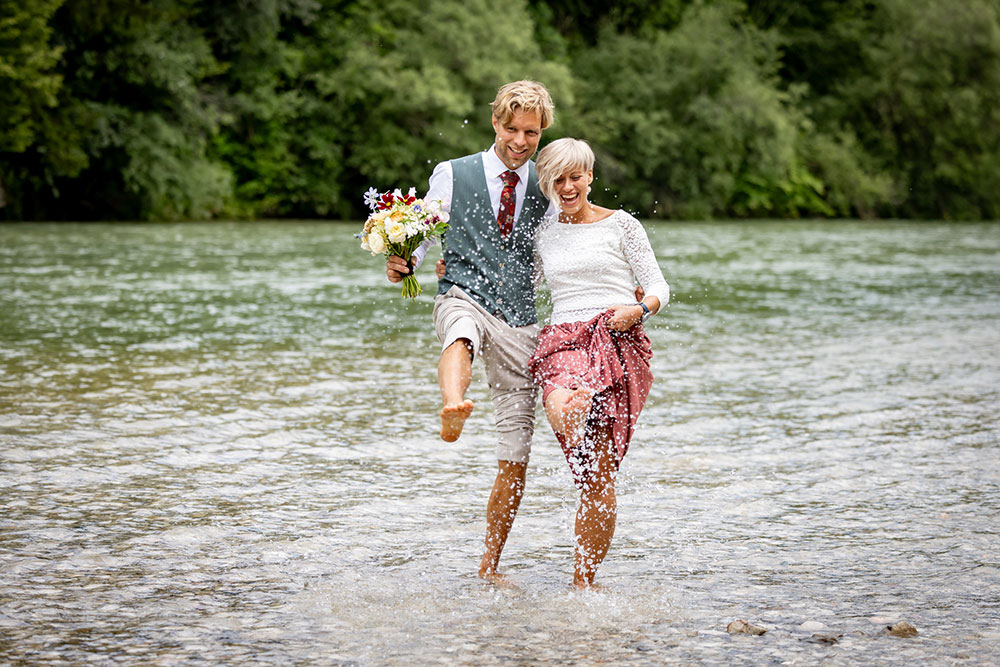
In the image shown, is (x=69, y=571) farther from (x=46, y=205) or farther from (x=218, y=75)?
(x=218, y=75)

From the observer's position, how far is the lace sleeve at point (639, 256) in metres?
5.14

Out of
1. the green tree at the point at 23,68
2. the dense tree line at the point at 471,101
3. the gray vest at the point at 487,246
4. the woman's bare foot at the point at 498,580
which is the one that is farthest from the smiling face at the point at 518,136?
the dense tree line at the point at 471,101

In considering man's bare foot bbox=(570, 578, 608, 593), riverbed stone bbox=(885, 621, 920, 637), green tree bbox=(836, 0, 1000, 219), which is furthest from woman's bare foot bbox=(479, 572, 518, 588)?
green tree bbox=(836, 0, 1000, 219)

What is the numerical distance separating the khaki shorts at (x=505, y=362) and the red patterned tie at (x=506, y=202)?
0.32m

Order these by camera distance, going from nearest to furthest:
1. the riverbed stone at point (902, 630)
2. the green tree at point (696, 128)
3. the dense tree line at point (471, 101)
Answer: the riverbed stone at point (902, 630) → the dense tree line at point (471, 101) → the green tree at point (696, 128)

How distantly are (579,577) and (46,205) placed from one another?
1477 inches

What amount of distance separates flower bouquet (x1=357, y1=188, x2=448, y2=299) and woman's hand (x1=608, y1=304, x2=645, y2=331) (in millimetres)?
791

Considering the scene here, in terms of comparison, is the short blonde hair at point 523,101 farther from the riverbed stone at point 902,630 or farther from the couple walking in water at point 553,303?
the riverbed stone at point 902,630

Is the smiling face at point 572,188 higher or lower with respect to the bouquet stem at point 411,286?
higher

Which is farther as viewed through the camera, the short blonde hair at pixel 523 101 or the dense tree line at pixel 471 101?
the dense tree line at pixel 471 101

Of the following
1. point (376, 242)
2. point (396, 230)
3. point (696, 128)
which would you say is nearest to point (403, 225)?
point (396, 230)

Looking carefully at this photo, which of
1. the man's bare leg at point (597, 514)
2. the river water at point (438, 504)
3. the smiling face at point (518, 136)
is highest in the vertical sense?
the smiling face at point (518, 136)

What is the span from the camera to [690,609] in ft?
16.1

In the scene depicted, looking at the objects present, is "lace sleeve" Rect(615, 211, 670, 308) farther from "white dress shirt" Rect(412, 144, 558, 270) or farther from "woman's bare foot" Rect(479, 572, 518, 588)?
"woman's bare foot" Rect(479, 572, 518, 588)
